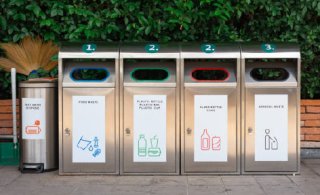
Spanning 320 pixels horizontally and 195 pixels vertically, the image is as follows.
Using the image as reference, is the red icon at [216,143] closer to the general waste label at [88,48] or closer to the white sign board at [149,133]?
the white sign board at [149,133]

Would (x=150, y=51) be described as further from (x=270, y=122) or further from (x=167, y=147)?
(x=270, y=122)

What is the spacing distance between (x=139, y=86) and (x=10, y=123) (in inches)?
92.0

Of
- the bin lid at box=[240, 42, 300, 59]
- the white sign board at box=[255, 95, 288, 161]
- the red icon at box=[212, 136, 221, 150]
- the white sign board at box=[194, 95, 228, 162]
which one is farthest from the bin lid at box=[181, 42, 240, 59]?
the red icon at box=[212, 136, 221, 150]

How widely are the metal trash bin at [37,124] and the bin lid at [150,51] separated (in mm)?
1063

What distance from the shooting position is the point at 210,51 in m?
5.10

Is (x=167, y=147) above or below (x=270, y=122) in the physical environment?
below

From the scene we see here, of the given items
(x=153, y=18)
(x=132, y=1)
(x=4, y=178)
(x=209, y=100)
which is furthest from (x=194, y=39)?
(x=4, y=178)

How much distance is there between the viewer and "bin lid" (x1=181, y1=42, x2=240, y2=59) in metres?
5.08

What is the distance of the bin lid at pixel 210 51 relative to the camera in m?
5.08

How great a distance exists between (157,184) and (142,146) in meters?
0.56

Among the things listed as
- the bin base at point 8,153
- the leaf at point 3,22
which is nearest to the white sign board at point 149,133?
the bin base at point 8,153

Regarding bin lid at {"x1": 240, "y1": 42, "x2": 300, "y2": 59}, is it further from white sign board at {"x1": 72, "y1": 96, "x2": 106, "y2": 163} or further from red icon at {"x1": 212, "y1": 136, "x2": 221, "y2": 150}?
white sign board at {"x1": 72, "y1": 96, "x2": 106, "y2": 163}

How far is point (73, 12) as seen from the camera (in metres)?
6.05

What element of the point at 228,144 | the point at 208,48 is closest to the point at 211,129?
the point at 228,144
